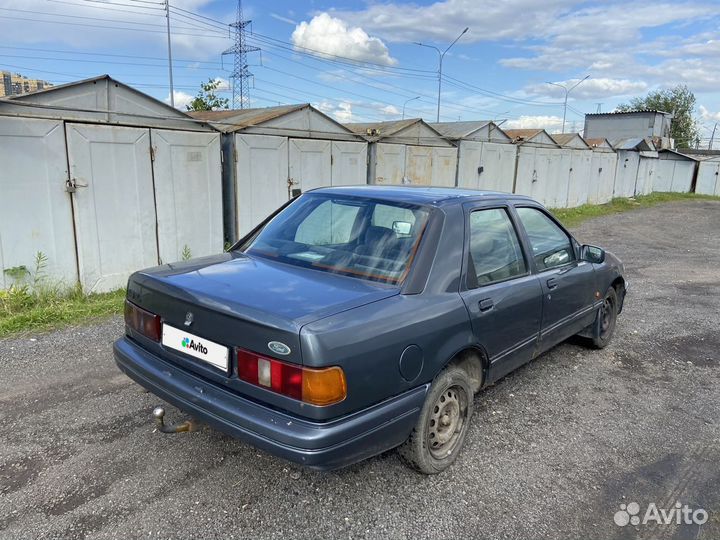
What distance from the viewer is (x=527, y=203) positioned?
3.79 metres

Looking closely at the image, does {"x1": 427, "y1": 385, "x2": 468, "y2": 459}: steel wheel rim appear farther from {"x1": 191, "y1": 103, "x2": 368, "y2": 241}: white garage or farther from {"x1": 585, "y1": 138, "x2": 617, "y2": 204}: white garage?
{"x1": 585, "y1": 138, "x2": 617, "y2": 204}: white garage

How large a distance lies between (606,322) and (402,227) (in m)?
3.06

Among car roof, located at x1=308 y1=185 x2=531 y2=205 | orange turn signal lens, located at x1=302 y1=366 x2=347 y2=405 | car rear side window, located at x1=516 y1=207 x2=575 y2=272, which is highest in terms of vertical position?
car roof, located at x1=308 y1=185 x2=531 y2=205

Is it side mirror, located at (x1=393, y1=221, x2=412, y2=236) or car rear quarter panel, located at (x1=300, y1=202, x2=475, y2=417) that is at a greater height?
side mirror, located at (x1=393, y1=221, x2=412, y2=236)

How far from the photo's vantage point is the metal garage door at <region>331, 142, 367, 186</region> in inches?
358

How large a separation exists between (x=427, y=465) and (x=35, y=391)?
9.53 feet

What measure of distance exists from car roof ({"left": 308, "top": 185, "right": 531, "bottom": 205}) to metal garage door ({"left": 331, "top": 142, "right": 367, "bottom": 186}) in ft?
18.5

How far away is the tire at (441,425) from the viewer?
8.68ft

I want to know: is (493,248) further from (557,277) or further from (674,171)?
(674,171)

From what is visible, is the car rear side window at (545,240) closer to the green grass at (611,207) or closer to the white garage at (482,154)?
the white garage at (482,154)

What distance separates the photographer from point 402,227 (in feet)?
9.54

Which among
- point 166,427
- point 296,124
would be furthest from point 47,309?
point 296,124

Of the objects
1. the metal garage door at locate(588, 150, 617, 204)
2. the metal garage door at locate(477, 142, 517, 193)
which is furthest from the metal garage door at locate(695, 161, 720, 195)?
the metal garage door at locate(477, 142, 517, 193)

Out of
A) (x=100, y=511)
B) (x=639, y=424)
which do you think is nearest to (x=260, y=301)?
(x=100, y=511)
